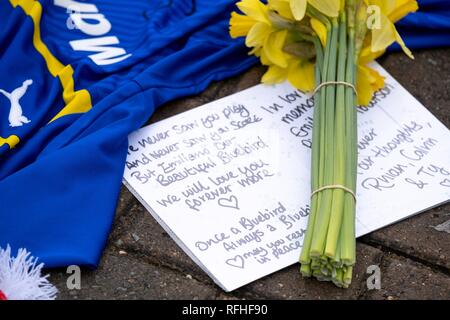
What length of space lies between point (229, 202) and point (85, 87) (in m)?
0.48

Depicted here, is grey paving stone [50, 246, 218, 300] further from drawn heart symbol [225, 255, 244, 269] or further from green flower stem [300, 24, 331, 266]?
green flower stem [300, 24, 331, 266]

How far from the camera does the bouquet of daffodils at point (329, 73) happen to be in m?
1.57

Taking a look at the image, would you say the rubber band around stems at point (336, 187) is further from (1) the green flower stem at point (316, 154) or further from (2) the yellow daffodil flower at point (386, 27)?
(2) the yellow daffodil flower at point (386, 27)

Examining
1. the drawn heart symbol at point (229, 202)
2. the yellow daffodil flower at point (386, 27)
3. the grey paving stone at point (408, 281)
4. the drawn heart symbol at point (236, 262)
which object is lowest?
the grey paving stone at point (408, 281)

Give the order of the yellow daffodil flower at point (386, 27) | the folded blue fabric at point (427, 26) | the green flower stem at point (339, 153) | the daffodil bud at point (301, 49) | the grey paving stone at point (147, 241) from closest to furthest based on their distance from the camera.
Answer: the green flower stem at point (339, 153)
the grey paving stone at point (147, 241)
the yellow daffodil flower at point (386, 27)
the daffodil bud at point (301, 49)
the folded blue fabric at point (427, 26)

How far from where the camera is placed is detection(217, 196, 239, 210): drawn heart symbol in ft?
5.68

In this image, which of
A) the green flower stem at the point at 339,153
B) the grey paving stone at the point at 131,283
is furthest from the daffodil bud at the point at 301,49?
the grey paving stone at the point at 131,283

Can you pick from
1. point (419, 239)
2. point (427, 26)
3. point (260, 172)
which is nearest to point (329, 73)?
point (260, 172)

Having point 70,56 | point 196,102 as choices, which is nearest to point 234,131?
point 196,102

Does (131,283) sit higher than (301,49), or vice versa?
(301,49)

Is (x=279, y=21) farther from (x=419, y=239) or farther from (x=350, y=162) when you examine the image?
(x=419, y=239)

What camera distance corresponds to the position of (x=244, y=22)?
74.4 inches

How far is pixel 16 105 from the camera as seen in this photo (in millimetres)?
1903
